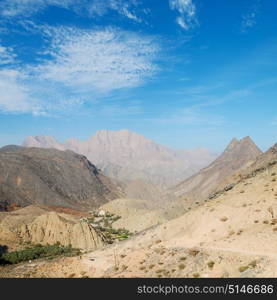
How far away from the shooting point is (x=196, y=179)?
640 feet

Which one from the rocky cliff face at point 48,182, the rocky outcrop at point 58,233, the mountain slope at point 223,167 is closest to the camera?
the rocky outcrop at point 58,233

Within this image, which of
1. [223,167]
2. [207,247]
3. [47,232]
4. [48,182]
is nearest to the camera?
[207,247]

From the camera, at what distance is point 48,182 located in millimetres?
149375

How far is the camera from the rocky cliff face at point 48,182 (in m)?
128

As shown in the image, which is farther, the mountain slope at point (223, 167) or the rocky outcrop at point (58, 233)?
the mountain slope at point (223, 167)

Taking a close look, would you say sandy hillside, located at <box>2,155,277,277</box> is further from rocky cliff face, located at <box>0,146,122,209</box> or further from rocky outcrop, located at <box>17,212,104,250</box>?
rocky cliff face, located at <box>0,146,122,209</box>

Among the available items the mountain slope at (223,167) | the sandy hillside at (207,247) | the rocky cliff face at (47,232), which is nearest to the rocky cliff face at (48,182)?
the mountain slope at (223,167)

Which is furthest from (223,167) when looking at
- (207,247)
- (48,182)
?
(207,247)

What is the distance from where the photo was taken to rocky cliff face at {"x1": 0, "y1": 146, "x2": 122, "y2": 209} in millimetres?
128125

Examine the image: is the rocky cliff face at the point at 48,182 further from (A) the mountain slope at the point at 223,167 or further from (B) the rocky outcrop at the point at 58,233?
(B) the rocky outcrop at the point at 58,233

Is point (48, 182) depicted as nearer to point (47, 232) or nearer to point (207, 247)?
point (47, 232)

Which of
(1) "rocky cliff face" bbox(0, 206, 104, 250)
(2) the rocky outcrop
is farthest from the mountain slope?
(2) the rocky outcrop
